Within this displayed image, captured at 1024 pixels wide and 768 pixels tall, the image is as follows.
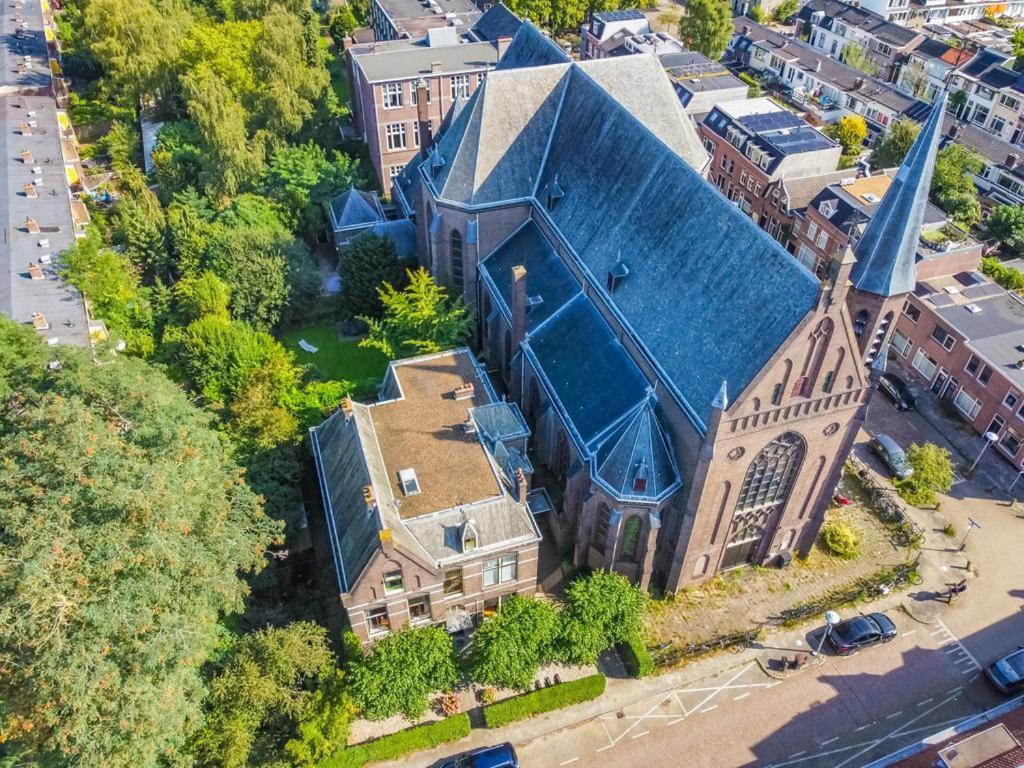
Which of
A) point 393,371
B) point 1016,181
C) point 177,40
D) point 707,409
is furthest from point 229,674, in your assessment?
point 1016,181

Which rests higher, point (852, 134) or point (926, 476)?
point (852, 134)

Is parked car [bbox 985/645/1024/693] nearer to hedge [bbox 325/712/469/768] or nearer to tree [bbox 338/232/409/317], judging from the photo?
hedge [bbox 325/712/469/768]

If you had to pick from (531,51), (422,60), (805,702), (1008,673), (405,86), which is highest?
(531,51)

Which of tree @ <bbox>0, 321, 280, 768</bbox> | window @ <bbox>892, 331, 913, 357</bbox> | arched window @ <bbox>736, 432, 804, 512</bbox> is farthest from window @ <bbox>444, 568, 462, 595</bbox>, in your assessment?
window @ <bbox>892, 331, 913, 357</bbox>

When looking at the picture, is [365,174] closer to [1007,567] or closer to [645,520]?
[645,520]

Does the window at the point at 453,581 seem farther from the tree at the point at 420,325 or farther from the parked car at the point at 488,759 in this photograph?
the tree at the point at 420,325

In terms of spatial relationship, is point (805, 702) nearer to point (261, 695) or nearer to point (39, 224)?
point (261, 695)

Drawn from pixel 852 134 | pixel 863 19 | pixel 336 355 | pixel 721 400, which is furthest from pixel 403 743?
pixel 863 19

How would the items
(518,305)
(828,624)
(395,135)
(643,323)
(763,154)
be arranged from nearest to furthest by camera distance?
(828,624) → (643,323) → (518,305) → (763,154) → (395,135)
